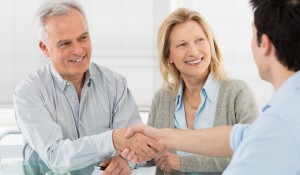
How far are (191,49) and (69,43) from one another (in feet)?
2.19

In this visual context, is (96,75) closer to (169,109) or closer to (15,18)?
A: (169,109)

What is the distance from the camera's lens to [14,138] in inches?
169

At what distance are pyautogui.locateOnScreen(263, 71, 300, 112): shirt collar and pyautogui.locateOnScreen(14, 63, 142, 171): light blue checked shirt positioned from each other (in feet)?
3.54

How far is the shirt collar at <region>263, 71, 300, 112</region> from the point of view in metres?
1.27

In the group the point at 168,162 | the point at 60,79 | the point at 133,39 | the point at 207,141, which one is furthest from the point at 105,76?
the point at 133,39

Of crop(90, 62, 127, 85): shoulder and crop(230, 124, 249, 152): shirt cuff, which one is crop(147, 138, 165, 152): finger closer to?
crop(90, 62, 127, 85): shoulder

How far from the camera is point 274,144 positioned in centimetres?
117

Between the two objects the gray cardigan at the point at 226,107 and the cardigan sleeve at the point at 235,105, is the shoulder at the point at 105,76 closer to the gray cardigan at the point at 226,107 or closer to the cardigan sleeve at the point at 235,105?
the gray cardigan at the point at 226,107

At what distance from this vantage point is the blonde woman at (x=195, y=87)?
8.29 feet

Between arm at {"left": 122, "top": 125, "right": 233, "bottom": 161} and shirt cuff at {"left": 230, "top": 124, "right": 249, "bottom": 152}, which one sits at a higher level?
shirt cuff at {"left": 230, "top": 124, "right": 249, "bottom": 152}

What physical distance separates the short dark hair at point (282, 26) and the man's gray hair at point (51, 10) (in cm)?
129

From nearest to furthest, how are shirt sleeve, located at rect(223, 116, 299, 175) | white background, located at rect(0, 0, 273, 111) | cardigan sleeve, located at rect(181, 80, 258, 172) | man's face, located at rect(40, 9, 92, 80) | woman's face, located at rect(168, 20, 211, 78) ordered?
shirt sleeve, located at rect(223, 116, 299, 175) → man's face, located at rect(40, 9, 92, 80) → cardigan sleeve, located at rect(181, 80, 258, 172) → woman's face, located at rect(168, 20, 211, 78) → white background, located at rect(0, 0, 273, 111)

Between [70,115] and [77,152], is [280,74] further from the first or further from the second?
[70,115]

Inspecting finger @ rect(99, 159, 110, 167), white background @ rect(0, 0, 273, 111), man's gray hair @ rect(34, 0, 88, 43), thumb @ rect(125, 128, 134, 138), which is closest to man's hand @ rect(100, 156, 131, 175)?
finger @ rect(99, 159, 110, 167)
